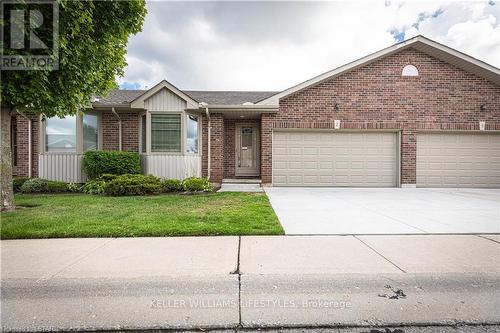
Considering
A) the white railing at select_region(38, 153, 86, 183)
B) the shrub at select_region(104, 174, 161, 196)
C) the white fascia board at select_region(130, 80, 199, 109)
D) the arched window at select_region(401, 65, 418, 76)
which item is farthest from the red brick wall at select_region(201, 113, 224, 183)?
the arched window at select_region(401, 65, 418, 76)

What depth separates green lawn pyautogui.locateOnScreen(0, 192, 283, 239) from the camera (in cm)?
425

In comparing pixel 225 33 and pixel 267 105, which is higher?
pixel 225 33

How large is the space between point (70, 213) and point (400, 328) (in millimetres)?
6314

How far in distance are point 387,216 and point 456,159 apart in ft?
26.4

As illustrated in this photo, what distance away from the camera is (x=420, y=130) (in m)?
10.7

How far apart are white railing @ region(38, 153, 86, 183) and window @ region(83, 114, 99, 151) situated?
25.7 inches

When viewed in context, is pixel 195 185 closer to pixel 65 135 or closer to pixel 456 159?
pixel 65 135

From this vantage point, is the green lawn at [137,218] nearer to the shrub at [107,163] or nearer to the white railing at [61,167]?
the shrub at [107,163]

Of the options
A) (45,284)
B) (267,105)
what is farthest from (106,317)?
(267,105)

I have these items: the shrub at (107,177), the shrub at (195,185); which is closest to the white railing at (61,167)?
the shrub at (107,177)

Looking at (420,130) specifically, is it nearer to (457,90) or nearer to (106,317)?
(457,90)

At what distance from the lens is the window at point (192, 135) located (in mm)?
10477

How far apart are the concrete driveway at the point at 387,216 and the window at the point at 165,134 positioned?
5176 millimetres

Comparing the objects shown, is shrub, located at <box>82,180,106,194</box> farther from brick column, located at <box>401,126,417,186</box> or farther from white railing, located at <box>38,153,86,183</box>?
brick column, located at <box>401,126,417,186</box>
